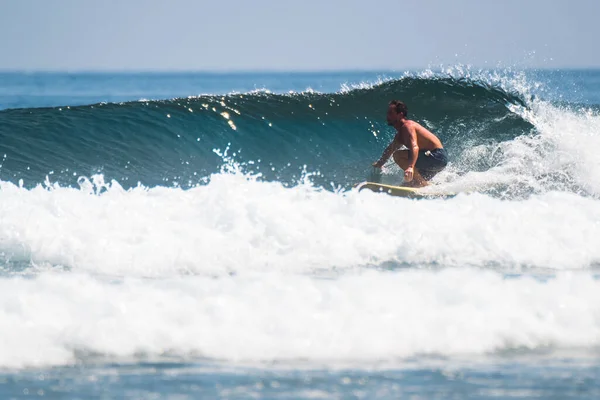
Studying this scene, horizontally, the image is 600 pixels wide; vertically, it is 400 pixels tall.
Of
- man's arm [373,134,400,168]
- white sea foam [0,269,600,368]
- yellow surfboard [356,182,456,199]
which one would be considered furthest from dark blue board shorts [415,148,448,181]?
white sea foam [0,269,600,368]

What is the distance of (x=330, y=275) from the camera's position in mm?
6695

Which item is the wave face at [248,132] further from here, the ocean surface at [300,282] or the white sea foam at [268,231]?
the white sea foam at [268,231]

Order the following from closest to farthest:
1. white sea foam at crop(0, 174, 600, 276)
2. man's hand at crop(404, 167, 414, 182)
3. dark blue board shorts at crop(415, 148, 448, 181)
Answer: white sea foam at crop(0, 174, 600, 276)
man's hand at crop(404, 167, 414, 182)
dark blue board shorts at crop(415, 148, 448, 181)

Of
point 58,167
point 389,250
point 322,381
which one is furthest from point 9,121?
point 322,381

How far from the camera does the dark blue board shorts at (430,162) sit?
10898 millimetres

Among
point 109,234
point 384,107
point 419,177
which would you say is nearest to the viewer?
point 109,234

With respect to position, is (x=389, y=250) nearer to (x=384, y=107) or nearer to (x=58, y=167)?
(x=58, y=167)

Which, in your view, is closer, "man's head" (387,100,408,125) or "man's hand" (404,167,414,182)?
"man's hand" (404,167,414,182)

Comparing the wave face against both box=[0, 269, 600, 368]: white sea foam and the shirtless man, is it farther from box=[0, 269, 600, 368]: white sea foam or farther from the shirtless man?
box=[0, 269, 600, 368]: white sea foam

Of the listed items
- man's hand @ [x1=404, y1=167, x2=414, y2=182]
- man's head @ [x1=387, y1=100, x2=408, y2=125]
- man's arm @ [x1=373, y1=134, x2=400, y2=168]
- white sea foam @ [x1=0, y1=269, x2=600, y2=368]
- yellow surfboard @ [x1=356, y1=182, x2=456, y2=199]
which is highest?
man's head @ [x1=387, y1=100, x2=408, y2=125]

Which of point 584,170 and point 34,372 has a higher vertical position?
point 584,170

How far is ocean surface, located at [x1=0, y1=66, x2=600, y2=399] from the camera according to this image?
4.63 m

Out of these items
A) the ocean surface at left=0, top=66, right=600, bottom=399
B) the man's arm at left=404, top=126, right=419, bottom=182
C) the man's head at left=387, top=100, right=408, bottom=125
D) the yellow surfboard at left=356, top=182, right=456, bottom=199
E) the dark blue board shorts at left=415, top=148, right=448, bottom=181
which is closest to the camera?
the ocean surface at left=0, top=66, right=600, bottom=399

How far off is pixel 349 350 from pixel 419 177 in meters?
5.57
